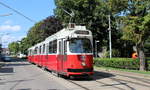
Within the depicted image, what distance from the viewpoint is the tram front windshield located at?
2117cm

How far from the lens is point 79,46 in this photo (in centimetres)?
2123

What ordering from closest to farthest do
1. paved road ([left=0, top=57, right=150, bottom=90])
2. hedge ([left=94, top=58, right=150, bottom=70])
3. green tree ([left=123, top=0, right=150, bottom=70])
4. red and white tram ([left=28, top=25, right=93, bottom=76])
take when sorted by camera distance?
paved road ([left=0, top=57, right=150, bottom=90]), red and white tram ([left=28, top=25, right=93, bottom=76]), green tree ([left=123, top=0, right=150, bottom=70]), hedge ([left=94, top=58, right=150, bottom=70])

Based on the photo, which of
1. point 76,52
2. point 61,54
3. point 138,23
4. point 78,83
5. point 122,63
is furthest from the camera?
point 122,63

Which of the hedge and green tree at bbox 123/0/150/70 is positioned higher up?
green tree at bbox 123/0/150/70

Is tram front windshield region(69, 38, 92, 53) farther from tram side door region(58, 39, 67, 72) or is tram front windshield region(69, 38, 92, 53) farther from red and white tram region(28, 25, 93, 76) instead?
tram side door region(58, 39, 67, 72)

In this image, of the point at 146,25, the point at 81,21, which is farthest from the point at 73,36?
the point at 81,21

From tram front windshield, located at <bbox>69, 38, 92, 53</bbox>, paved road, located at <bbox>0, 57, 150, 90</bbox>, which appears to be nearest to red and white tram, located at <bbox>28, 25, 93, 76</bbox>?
tram front windshield, located at <bbox>69, 38, 92, 53</bbox>

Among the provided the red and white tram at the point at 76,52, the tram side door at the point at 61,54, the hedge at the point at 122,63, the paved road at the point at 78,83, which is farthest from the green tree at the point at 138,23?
the tram side door at the point at 61,54

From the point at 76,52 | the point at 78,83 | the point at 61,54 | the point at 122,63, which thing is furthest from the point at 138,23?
the point at 78,83

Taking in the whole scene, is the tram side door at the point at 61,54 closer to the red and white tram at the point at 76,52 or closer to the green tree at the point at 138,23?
the red and white tram at the point at 76,52

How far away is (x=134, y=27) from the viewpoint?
29.7 m

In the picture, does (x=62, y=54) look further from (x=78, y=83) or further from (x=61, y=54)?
(x=78, y=83)

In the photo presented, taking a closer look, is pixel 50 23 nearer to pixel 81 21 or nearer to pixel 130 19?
pixel 81 21

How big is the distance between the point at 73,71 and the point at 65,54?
4.56 feet
